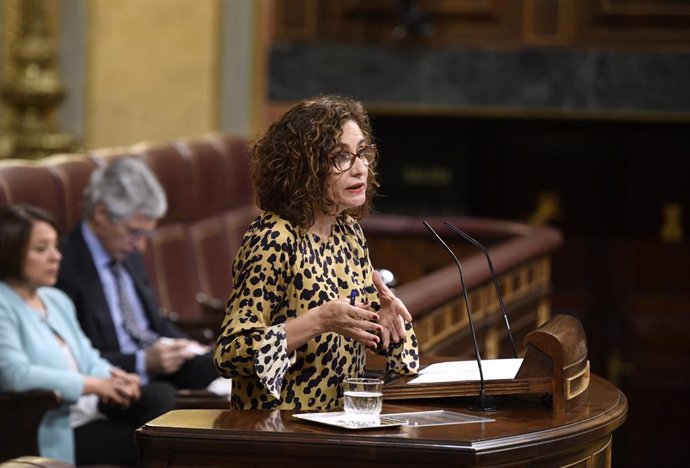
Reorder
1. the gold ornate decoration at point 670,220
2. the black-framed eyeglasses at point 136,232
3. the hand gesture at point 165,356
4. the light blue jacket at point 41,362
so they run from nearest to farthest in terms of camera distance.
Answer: the light blue jacket at point 41,362
the hand gesture at point 165,356
the black-framed eyeglasses at point 136,232
the gold ornate decoration at point 670,220

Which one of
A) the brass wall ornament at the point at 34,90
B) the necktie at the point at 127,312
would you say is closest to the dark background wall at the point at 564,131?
the brass wall ornament at the point at 34,90

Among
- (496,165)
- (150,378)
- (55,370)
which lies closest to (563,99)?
(496,165)

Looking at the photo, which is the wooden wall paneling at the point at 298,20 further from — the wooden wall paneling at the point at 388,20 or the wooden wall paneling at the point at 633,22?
the wooden wall paneling at the point at 633,22

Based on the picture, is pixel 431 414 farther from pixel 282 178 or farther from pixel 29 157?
pixel 29 157

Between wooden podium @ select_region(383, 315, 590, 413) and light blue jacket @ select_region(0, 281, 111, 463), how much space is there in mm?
1442

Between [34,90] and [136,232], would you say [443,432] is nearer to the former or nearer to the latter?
[136,232]

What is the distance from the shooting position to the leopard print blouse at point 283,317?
8.76 ft

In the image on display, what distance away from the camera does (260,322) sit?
8.83ft

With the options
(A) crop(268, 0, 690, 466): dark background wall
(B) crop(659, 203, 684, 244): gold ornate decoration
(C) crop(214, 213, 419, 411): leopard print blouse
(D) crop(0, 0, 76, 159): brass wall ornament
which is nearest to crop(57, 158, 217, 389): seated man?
(C) crop(214, 213, 419, 411): leopard print blouse

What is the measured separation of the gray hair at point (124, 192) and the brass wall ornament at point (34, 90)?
3463 mm

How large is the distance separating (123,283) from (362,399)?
2.33 m

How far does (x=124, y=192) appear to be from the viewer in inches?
187

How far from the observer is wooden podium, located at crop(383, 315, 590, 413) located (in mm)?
2680

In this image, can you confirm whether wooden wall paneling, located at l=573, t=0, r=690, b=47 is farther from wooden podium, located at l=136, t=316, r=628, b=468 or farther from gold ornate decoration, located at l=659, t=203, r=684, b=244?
wooden podium, located at l=136, t=316, r=628, b=468
